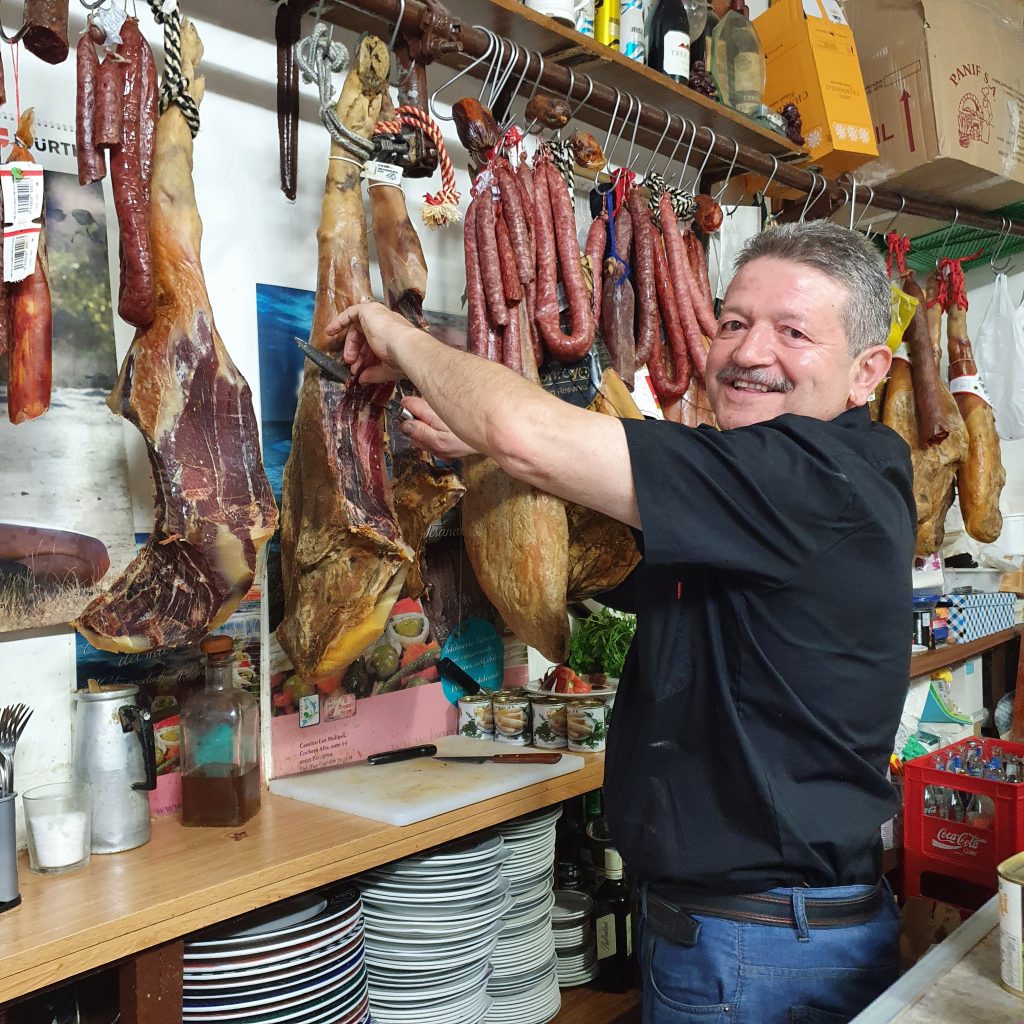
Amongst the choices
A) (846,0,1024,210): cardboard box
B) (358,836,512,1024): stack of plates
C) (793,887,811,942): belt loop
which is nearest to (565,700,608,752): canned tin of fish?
(358,836,512,1024): stack of plates

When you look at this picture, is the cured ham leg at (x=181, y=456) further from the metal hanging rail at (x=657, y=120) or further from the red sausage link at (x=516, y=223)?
the red sausage link at (x=516, y=223)

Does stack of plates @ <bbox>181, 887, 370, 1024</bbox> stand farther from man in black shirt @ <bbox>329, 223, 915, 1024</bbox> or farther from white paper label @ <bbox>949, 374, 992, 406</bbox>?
white paper label @ <bbox>949, 374, 992, 406</bbox>

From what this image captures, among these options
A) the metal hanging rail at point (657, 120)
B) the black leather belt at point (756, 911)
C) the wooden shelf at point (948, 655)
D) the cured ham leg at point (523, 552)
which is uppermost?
the metal hanging rail at point (657, 120)

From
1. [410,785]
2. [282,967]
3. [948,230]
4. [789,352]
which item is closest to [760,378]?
[789,352]

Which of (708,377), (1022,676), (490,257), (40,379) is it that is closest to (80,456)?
(40,379)

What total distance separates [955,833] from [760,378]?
150 cm

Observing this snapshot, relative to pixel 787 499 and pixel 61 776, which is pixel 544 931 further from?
pixel 787 499

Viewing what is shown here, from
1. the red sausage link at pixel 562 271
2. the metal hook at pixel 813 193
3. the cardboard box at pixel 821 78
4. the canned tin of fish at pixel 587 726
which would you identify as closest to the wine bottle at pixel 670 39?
the cardboard box at pixel 821 78

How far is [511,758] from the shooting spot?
2051 mm

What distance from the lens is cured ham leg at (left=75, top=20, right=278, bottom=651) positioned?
1480 mm

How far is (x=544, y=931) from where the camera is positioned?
2.06 m

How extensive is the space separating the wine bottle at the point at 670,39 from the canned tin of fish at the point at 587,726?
1.67 metres

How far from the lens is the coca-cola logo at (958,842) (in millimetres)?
2373

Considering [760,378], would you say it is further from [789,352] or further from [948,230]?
[948,230]
